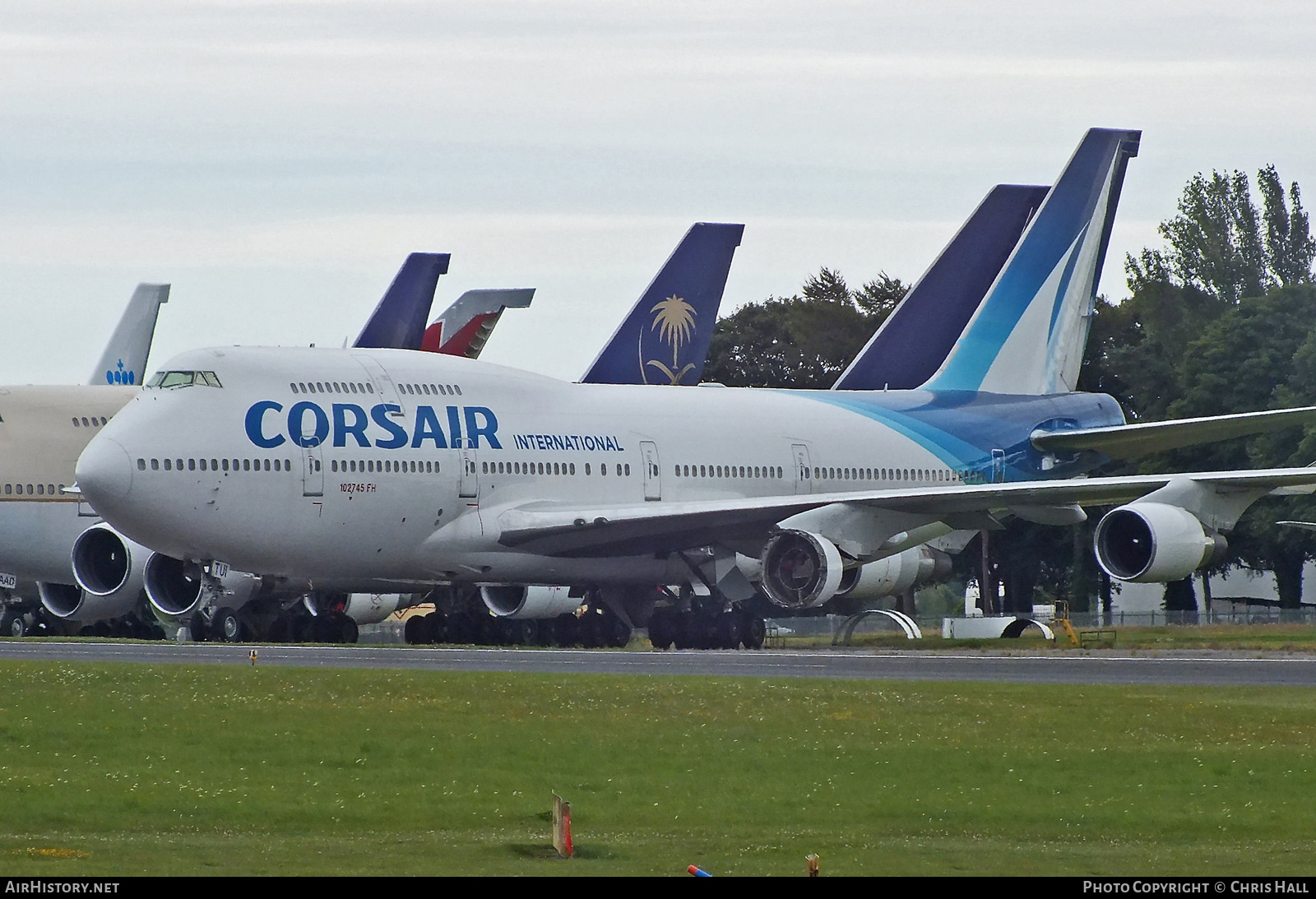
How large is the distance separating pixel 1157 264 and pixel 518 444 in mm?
46470

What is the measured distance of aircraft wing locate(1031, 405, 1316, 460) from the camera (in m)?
36.0

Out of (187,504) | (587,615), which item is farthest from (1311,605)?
(187,504)

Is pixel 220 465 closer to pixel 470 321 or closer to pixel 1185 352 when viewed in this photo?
pixel 470 321

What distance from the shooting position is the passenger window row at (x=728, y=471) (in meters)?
38.1

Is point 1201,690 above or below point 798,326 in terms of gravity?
below

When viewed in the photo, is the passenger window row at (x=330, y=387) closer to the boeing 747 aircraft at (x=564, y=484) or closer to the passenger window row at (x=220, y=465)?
the boeing 747 aircraft at (x=564, y=484)

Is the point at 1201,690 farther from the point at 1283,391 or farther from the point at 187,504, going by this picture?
the point at 1283,391

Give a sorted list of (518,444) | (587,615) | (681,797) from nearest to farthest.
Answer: (681,797) → (518,444) → (587,615)

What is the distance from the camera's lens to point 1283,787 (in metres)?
16.9

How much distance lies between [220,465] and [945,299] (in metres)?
19.0

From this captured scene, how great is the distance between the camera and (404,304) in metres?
50.4

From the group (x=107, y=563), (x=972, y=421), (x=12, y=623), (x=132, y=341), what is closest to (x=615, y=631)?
(x=972, y=421)

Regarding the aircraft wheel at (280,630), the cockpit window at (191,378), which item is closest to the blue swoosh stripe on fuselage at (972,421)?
the aircraft wheel at (280,630)

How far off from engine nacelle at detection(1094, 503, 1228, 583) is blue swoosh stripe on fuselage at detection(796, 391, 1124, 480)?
9226mm
